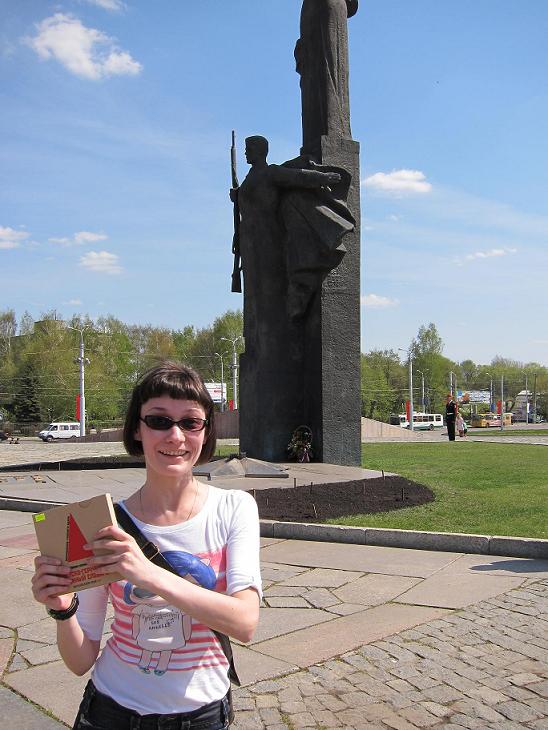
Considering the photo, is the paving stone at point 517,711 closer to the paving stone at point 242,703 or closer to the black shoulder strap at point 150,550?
the paving stone at point 242,703

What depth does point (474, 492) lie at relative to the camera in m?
10.1

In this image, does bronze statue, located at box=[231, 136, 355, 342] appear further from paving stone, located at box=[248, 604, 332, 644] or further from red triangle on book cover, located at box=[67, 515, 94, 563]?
red triangle on book cover, located at box=[67, 515, 94, 563]

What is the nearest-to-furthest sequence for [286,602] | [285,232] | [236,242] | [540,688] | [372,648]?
[540,688], [372,648], [286,602], [285,232], [236,242]

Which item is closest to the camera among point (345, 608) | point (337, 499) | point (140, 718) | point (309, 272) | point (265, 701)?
point (140, 718)

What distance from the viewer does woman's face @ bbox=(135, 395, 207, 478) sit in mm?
2055

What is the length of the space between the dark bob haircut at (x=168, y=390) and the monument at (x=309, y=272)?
418 inches

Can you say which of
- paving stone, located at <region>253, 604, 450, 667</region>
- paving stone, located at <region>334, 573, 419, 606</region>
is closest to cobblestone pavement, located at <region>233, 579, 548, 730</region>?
paving stone, located at <region>253, 604, 450, 667</region>

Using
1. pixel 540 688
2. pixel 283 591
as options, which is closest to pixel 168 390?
pixel 540 688

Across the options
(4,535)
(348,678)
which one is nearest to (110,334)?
(4,535)

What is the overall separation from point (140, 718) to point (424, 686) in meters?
2.15

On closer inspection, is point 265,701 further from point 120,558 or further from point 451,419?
point 451,419

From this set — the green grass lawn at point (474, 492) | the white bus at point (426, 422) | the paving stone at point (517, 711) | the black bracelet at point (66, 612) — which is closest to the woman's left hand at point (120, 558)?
the black bracelet at point (66, 612)

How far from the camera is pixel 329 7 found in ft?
44.0

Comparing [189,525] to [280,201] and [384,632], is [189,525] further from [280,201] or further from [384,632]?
[280,201]
